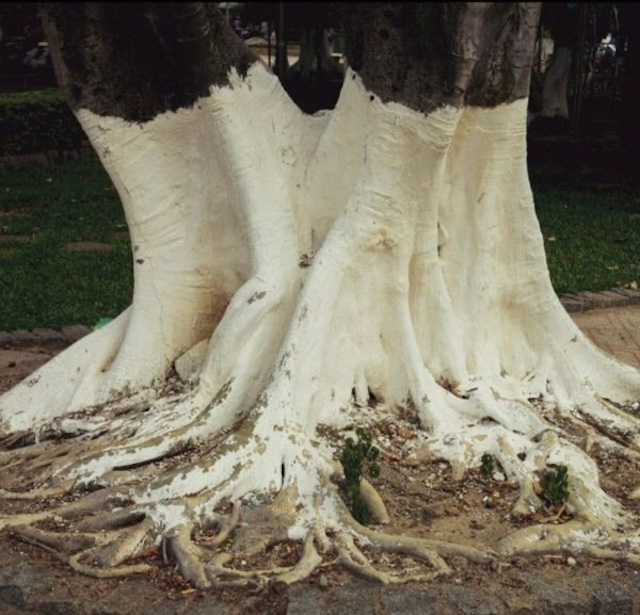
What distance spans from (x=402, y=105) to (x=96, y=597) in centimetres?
228

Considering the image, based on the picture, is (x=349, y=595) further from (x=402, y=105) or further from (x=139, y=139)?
(x=139, y=139)

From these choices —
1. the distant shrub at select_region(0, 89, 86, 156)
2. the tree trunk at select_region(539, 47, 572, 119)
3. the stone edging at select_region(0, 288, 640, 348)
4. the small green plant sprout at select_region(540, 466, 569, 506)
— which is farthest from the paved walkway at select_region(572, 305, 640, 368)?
the tree trunk at select_region(539, 47, 572, 119)

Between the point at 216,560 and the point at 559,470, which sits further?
the point at 559,470

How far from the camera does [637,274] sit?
9.52 m

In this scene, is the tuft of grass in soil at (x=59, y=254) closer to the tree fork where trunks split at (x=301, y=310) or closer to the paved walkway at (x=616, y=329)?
the tree fork where trunks split at (x=301, y=310)

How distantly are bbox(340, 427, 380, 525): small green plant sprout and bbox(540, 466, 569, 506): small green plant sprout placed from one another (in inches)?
25.0

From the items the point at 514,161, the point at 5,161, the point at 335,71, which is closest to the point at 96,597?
the point at 514,161

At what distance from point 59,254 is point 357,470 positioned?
20.4ft

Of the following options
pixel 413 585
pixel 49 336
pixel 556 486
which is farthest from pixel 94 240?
pixel 413 585

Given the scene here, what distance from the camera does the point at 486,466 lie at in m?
4.68

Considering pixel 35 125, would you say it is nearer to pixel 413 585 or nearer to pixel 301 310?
pixel 301 310

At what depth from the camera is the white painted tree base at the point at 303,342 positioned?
14.7ft

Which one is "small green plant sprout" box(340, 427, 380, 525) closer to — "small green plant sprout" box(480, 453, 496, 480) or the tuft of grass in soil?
"small green plant sprout" box(480, 453, 496, 480)

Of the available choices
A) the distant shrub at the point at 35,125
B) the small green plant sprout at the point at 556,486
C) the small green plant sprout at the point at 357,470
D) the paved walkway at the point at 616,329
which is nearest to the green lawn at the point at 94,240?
the paved walkway at the point at 616,329
